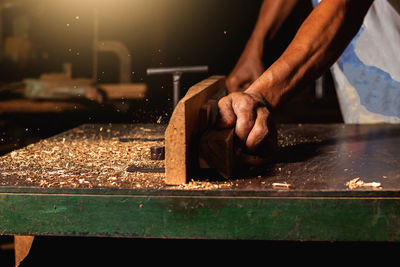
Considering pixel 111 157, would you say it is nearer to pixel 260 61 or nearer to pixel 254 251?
pixel 254 251

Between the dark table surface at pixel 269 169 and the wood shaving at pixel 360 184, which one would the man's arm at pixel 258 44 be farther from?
the wood shaving at pixel 360 184

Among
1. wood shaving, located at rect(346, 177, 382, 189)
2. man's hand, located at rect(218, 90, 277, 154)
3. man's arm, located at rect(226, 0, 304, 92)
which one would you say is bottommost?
wood shaving, located at rect(346, 177, 382, 189)

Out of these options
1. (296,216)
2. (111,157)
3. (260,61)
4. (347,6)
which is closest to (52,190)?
(111,157)

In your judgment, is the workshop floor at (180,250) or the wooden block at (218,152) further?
the workshop floor at (180,250)

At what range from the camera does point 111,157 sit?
1.28m

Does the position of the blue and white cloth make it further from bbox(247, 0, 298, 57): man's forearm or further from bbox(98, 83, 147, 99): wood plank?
bbox(98, 83, 147, 99): wood plank

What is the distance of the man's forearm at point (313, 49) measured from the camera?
124 centimetres

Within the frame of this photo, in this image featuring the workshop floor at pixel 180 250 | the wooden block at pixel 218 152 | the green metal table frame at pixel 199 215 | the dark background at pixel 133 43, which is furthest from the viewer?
the dark background at pixel 133 43

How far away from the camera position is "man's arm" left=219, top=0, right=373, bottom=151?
1100mm

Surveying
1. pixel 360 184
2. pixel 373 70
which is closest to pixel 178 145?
pixel 360 184

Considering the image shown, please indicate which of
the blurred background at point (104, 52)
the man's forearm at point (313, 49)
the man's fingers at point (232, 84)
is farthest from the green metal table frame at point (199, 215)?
the blurred background at point (104, 52)

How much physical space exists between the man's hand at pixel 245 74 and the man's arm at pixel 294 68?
0.73 m

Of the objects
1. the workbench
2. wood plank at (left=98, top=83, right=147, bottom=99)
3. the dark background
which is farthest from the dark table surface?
wood plank at (left=98, top=83, right=147, bottom=99)

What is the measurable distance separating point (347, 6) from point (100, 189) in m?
0.89
